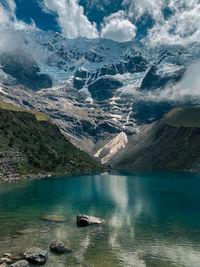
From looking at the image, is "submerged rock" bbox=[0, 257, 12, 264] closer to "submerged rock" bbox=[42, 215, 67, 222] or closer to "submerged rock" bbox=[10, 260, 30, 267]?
"submerged rock" bbox=[10, 260, 30, 267]

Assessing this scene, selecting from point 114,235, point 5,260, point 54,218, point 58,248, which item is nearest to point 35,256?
point 5,260

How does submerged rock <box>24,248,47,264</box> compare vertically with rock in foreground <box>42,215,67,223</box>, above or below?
below

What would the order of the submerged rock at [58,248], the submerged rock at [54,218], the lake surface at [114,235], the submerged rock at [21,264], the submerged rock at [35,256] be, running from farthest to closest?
1. the submerged rock at [54,218]
2. the submerged rock at [58,248]
3. the lake surface at [114,235]
4. the submerged rock at [35,256]
5. the submerged rock at [21,264]

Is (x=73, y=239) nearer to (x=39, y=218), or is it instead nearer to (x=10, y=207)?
(x=39, y=218)

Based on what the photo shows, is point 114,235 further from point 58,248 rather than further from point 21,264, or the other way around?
point 21,264

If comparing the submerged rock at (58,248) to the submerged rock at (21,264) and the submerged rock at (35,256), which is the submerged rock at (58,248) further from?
the submerged rock at (21,264)

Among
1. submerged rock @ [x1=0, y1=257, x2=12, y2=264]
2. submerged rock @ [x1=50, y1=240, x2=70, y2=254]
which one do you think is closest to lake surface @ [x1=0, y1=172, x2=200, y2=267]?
submerged rock @ [x1=50, y1=240, x2=70, y2=254]

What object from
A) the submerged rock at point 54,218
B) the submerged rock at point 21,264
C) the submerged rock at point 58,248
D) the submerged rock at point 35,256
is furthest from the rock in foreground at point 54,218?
the submerged rock at point 21,264

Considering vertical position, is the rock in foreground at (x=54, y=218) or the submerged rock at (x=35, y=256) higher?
the rock in foreground at (x=54, y=218)
